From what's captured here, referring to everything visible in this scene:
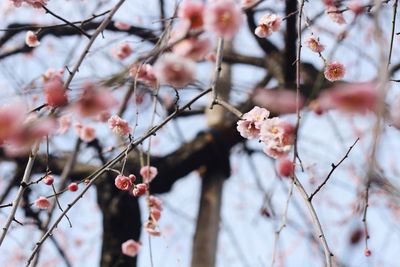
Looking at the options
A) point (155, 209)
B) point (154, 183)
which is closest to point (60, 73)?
point (155, 209)

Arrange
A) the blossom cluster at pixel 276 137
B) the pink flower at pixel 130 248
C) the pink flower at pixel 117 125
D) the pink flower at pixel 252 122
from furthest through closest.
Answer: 1. the pink flower at pixel 130 248
2. the pink flower at pixel 117 125
3. the pink flower at pixel 252 122
4. the blossom cluster at pixel 276 137

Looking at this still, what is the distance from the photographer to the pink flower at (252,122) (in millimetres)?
1771

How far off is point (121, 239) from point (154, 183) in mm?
425

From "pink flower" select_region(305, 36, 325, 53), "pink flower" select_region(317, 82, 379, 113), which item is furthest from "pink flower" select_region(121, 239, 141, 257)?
"pink flower" select_region(317, 82, 379, 113)

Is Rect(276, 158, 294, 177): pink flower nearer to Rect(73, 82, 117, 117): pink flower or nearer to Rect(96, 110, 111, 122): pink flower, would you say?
Rect(73, 82, 117, 117): pink flower

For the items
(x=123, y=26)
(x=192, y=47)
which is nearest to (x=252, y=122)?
(x=192, y=47)

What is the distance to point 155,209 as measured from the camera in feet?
7.14

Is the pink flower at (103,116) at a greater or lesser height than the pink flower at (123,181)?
greater

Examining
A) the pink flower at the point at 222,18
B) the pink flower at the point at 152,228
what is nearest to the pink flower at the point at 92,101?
the pink flower at the point at 222,18

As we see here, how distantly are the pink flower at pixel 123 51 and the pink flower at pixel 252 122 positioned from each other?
1.40 metres

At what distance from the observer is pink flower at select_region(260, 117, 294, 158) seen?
1.52m

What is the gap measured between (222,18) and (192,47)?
0.15m

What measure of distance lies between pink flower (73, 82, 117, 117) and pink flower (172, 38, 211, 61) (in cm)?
16

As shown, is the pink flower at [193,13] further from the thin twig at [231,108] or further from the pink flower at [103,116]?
the pink flower at [103,116]
